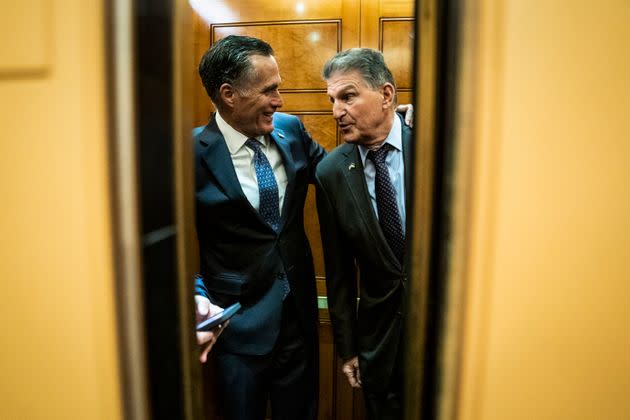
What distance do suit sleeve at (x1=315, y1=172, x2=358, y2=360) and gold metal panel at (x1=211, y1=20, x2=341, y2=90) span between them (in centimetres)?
76

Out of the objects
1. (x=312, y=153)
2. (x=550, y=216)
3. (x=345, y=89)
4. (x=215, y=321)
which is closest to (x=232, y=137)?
(x=312, y=153)

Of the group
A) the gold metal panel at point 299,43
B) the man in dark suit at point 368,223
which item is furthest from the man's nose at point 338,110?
the gold metal panel at point 299,43

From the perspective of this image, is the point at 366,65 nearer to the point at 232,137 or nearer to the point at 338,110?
the point at 338,110

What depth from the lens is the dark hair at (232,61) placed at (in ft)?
4.31

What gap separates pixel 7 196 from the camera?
44cm

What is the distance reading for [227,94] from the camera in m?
1.31

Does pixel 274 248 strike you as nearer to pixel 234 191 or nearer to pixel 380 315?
pixel 234 191

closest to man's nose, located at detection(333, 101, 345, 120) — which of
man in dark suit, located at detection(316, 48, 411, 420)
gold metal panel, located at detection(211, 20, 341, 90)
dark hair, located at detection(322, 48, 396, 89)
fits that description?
man in dark suit, located at detection(316, 48, 411, 420)

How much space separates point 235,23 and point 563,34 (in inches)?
67.2

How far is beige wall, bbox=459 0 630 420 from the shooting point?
1.29ft

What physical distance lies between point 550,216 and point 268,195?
927 millimetres

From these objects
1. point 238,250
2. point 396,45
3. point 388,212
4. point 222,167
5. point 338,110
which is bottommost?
point 238,250

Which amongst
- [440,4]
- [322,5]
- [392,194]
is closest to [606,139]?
[440,4]

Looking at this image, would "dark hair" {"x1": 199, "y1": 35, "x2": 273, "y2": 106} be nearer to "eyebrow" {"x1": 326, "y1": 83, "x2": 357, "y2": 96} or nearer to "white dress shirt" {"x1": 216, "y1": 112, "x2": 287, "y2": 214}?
"white dress shirt" {"x1": 216, "y1": 112, "x2": 287, "y2": 214}
